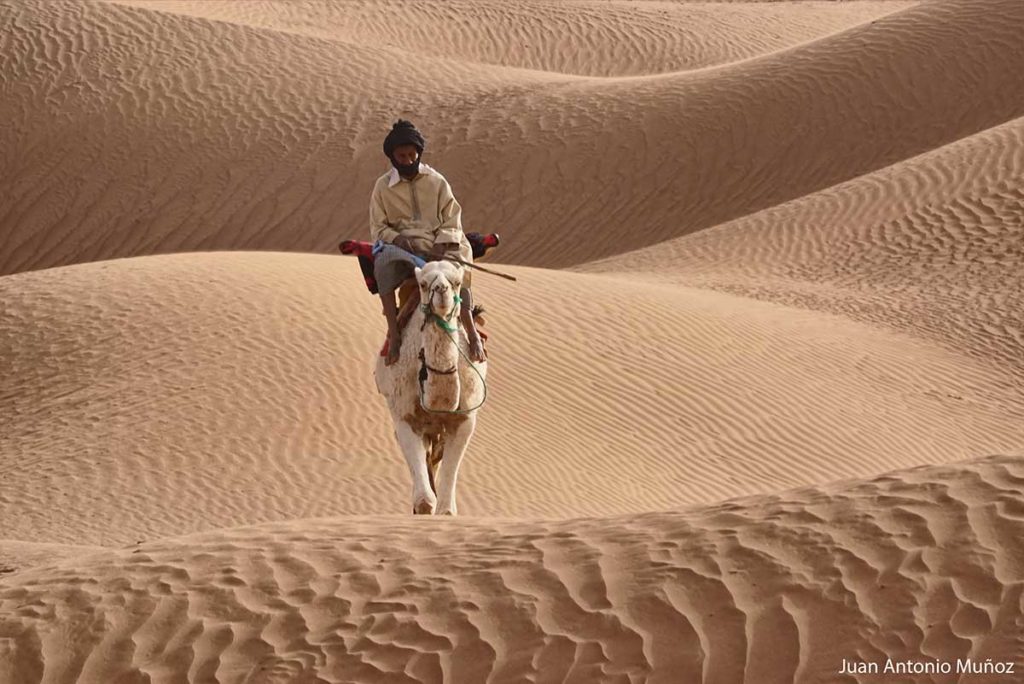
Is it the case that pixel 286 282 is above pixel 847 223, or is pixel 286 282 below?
below

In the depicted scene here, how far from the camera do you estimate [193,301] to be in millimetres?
19688

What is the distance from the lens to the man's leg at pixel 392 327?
34.7ft

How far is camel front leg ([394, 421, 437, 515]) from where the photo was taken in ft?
34.2

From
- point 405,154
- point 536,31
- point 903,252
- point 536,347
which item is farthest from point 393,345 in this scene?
point 536,31

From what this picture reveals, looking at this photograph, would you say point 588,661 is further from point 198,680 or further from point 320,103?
point 320,103

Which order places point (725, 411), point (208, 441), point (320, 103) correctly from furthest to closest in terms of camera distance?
point (320, 103)
point (725, 411)
point (208, 441)

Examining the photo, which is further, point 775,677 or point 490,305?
point 490,305

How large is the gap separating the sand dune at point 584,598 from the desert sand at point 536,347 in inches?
0.8

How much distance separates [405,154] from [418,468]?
2043 millimetres

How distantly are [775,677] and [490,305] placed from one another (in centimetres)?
1276

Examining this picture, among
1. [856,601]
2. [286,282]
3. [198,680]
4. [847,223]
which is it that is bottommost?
[198,680]

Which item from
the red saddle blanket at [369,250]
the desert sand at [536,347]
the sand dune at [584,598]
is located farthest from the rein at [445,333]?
the sand dune at [584,598]

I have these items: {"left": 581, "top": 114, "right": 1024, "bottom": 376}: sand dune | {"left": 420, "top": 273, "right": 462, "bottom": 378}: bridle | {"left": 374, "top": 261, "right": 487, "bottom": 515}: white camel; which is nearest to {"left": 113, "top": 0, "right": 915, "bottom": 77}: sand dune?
{"left": 581, "top": 114, "right": 1024, "bottom": 376}: sand dune

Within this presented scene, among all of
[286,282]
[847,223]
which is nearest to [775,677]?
[286,282]
